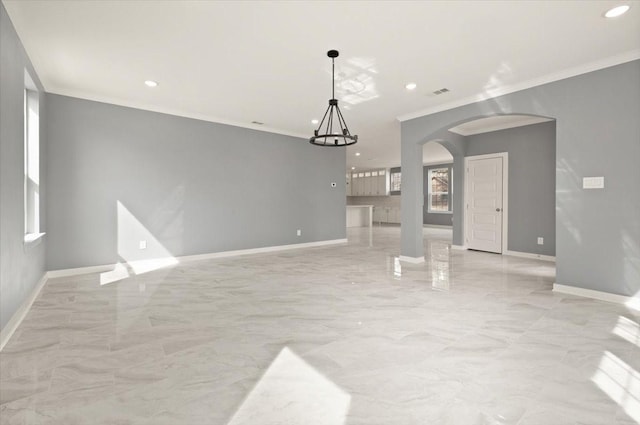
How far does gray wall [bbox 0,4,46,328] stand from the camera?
2.52 m

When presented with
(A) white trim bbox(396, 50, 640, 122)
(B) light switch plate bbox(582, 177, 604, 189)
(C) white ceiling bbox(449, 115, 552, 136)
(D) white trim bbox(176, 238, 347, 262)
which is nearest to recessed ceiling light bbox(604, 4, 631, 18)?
(A) white trim bbox(396, 50, 640, 122)

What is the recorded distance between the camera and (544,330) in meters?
2.73

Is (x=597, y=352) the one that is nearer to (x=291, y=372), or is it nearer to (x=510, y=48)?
(x=291, y=372)

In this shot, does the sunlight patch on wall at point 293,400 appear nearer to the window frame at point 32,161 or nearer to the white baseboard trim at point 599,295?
the white baseboard trim at point 599,295

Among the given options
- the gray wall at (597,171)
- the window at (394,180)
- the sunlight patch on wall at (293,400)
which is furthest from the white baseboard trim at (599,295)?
the window at (394,180)

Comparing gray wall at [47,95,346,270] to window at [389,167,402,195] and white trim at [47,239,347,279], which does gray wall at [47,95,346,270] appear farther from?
window at [389,167,402,195]

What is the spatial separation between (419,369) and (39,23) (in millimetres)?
4364

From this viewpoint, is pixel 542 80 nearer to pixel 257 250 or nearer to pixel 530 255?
pixel 530 255

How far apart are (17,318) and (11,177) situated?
127 cm

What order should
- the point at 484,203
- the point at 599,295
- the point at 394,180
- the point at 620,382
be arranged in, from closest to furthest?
the point at 620,382
the point at 599,295
the point at 484,203
the point at 394,180

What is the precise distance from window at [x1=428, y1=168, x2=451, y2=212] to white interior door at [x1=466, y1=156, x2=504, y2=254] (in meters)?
5.30

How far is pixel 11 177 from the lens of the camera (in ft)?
9.02

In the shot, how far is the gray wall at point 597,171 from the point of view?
343cm

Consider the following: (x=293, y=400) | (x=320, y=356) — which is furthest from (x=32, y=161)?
(x=293, y=400)
